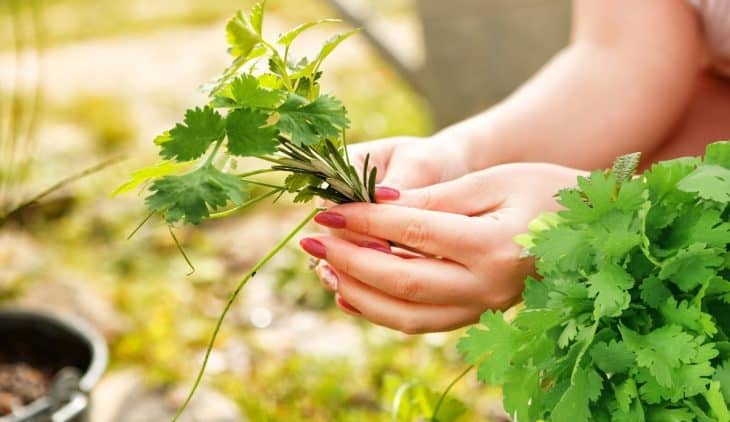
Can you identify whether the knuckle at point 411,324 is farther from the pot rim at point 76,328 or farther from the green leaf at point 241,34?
the pot rim at point 76,328

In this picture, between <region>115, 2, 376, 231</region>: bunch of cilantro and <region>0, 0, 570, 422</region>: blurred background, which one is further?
<region>0, 0, 570, 422</region>: blurred background

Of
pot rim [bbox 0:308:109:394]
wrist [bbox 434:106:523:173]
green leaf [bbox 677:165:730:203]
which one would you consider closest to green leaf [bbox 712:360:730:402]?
green leaf [bbox 677:165:730:203]

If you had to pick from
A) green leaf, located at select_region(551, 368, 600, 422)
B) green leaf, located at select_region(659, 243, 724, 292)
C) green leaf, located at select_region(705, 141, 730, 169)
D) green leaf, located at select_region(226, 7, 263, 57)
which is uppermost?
green leaf, located at select_region(226, 7, 263, 57)

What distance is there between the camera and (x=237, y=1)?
459 cm

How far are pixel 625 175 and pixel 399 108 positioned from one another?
269 cm

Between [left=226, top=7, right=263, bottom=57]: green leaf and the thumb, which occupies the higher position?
[left=226, top=7, right=263, bottom=57]: green leaf

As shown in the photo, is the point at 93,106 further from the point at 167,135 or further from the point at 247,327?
the point at 167,135

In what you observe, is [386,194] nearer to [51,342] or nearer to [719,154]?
[719,154]

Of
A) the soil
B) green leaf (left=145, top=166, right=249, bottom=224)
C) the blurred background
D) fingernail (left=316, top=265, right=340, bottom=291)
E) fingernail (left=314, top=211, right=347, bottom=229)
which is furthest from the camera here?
the blurred background

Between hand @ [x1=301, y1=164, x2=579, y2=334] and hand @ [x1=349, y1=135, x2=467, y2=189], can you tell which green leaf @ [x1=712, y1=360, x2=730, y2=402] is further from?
hand @ [x1=349, y1=135, x2=467, y2=189]

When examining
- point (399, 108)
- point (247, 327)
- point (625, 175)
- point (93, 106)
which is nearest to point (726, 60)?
point (625, 175)

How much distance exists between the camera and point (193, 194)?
2.36ft

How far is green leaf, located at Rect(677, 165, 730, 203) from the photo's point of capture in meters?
0.73

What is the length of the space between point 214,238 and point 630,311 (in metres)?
2.16
